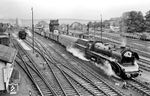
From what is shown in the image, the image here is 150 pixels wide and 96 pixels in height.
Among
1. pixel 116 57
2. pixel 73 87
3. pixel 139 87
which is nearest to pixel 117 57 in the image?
pixel 116 57

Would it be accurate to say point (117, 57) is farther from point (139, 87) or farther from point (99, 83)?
point (139, 87)

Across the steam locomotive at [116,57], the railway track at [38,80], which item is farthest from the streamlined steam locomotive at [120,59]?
the railway track at [38,80]

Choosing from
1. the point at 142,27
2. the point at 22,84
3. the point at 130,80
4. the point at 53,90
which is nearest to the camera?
the point at 53,90

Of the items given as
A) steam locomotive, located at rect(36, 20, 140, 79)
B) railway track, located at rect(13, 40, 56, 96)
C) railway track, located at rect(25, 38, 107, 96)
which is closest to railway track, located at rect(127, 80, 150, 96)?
steam locomotive, located at rect(36, 20, 140, 79)

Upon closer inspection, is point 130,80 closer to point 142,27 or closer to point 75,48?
point 75,48

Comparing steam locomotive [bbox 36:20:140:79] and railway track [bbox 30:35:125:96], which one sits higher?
steam locomotive [bbox 36:20:140:79]

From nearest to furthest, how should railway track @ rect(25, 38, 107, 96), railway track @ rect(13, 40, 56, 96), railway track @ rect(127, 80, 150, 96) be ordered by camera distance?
railway track @ rect(25, 38, 107, 96)
railway track @ rect(13, 40, 56, 96)
railway track @ rect(127, 80, 150, 96)

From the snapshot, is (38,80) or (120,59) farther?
(120,59)

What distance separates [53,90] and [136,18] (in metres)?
50.4

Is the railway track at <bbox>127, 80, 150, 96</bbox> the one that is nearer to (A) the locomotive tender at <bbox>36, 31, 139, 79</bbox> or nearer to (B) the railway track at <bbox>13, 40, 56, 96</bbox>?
(A) the locomotive tender at <bbox>36, 31, 139, 79</bbox>

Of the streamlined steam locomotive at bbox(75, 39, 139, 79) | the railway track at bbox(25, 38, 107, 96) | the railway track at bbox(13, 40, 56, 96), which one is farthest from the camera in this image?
the streamlined steam locomotive at bbox(75, 39, 139, 79)

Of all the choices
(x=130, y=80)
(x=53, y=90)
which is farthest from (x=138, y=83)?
(x=53, y=90)

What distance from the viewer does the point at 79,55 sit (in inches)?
1170

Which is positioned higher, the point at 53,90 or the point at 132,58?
the point at 132,58
